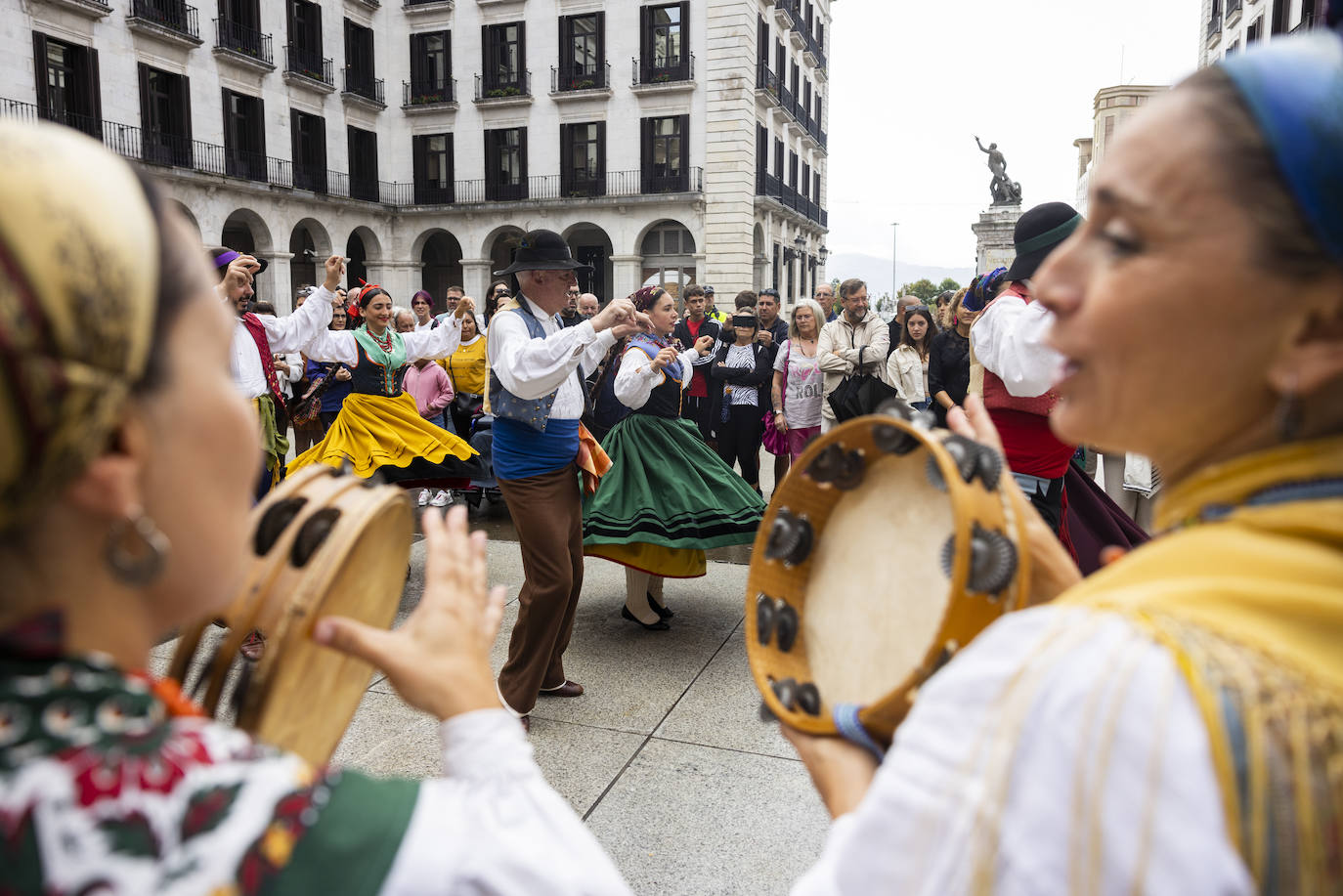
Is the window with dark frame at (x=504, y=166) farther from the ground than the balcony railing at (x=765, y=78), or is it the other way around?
the balcony railing at (x=765, y=78)

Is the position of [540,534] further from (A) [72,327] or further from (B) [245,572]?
(A) [72,327]

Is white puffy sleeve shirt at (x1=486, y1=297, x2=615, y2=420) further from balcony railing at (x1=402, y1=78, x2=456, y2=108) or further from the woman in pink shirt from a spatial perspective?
balcony railing at (x1=402, y1=78, x2=456, y2=108)

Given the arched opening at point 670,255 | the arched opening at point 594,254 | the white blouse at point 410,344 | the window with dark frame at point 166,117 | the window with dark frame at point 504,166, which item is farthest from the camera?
the arched opening at point 594,254

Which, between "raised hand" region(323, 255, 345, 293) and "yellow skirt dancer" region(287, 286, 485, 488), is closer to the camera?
"raised hand" region(323, 255, 345, 293)

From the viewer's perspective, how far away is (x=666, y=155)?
26672mm

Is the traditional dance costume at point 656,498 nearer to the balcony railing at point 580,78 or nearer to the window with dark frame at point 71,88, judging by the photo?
the window with dark frame at point 71,88

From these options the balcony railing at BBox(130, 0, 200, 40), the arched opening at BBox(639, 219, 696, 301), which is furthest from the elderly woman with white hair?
the arched opening at BBox(639, 219, 696, 301)

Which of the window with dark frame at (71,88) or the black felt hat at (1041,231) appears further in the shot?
the window with dark frame at (71,88)

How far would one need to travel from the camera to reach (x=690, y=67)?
25.8 meters

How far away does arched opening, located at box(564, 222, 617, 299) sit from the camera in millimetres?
29844

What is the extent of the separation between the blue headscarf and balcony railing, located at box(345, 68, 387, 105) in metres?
29.9

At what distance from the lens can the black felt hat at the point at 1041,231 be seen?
9.87ft

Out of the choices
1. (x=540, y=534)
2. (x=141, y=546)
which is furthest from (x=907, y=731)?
(x=540, y=534)

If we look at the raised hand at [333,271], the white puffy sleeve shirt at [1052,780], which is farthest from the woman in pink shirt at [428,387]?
the white puffy sleeve shirt at [1052,780]
